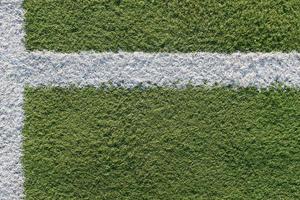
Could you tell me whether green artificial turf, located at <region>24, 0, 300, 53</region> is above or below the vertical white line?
above

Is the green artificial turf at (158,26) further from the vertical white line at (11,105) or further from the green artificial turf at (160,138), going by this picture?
the green artificial turf at (160,138)

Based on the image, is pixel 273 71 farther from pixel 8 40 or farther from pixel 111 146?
pixel 8 40

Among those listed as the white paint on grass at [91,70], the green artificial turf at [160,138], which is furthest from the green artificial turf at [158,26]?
the green artificial turf at [160,138]

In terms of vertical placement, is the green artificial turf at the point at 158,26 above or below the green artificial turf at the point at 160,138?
above

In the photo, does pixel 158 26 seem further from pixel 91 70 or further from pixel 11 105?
pixel 11 105

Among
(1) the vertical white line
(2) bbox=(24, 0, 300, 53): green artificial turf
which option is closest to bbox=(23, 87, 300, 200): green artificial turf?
(1) the vertical white line

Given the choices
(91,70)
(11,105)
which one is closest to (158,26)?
(91,70)

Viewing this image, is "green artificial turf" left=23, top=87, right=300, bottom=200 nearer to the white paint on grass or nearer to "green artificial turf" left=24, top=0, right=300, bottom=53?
the white paint on grass
